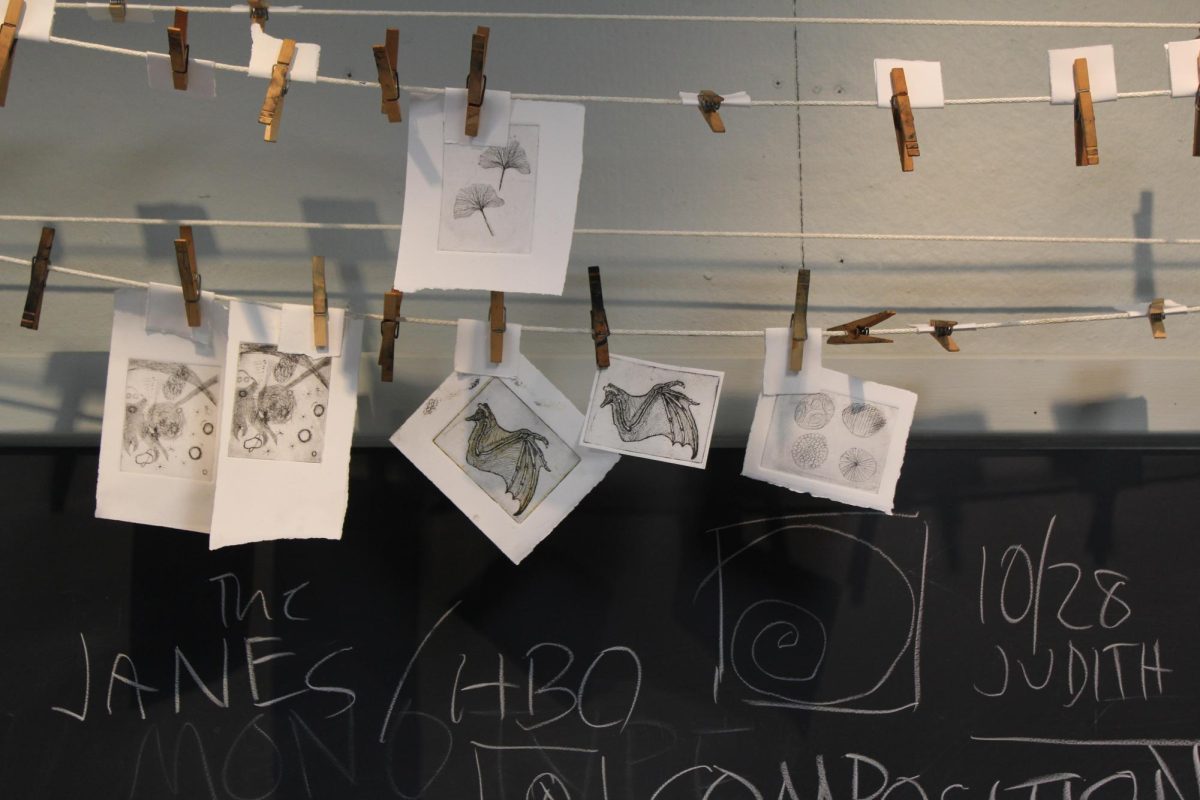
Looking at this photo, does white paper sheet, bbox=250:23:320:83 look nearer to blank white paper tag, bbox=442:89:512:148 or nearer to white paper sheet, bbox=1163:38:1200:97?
blank white paper tag, bbox=442:89:512:148

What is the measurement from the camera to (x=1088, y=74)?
107cm

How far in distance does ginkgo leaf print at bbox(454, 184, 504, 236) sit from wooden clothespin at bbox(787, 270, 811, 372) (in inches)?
13.3

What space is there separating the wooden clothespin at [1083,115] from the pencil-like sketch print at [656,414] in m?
0.49

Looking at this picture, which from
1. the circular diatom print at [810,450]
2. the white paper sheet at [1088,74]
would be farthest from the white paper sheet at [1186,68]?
the circular diatom print at [810,450]

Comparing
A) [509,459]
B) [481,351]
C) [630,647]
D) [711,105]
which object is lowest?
[630,647]

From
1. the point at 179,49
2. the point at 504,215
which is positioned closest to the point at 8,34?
the point at 179,49

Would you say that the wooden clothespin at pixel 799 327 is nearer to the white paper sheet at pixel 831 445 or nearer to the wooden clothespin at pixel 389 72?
the white paper sheet at pixel 831 445

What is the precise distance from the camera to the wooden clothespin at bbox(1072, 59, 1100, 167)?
1.06m

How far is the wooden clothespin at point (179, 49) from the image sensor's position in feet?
3.38

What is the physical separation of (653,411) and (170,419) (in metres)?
0.56

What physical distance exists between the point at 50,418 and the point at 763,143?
0.98 meters

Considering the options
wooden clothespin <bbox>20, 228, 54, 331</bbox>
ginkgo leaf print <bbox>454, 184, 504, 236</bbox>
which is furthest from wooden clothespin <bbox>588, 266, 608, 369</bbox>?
wooden clothespin <bbox>20, 228, 54, 331</bbox>

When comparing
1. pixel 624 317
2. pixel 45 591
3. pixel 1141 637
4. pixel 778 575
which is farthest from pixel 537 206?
pixel 1141 637

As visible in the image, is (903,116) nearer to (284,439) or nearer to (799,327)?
(799,327)
